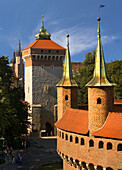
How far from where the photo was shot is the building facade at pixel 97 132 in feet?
60.7

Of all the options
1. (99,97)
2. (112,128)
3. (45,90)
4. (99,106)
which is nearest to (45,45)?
(45,90)

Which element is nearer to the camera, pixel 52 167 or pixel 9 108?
pixel 52 167

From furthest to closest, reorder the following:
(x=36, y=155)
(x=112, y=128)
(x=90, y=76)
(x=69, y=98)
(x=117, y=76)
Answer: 1. (x=90, y=76)
2. (x=117, y=76)
3. (x=36, y=155)
4. (x=69, y=98)
5. (x=112, y=128)

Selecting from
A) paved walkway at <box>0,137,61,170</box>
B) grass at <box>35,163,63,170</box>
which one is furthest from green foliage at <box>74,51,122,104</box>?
grass at <box>35,163,63,170</box>

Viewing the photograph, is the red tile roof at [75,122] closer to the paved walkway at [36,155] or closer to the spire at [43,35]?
the paved walkway at [36,155]

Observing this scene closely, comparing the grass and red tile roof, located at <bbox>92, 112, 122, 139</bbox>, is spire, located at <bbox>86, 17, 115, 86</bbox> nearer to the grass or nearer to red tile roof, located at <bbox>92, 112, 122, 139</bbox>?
red tile roof, located at <bbox>92, 112, 122, 139</bbox>

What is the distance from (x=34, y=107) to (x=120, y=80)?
14.4 m

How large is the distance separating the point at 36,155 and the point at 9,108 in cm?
647

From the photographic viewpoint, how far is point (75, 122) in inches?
877

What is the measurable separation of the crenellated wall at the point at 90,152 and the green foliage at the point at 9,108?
8.99m

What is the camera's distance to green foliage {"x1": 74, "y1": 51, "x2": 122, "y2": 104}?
44.8 metres

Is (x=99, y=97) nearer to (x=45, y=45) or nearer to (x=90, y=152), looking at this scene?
(x=90, y=152)

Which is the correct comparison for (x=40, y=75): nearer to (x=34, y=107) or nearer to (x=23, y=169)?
(x=34, y=107)

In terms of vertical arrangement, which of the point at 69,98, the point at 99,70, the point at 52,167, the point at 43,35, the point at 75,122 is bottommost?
the point at 52,167
